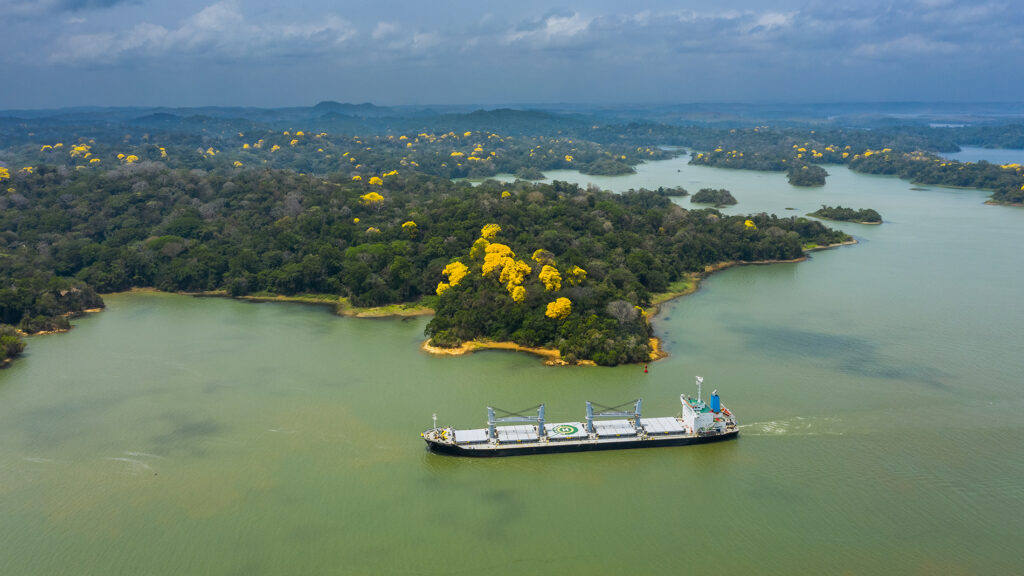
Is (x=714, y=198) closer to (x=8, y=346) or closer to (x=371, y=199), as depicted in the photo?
(x=371, y=199)

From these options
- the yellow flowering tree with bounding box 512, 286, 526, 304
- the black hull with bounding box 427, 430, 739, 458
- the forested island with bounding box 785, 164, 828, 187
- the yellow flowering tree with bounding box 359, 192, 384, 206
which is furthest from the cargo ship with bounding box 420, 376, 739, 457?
the forested island with bounding box 785, 164, 828, 187

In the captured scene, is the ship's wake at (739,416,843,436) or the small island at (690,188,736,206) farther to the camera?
the small island at (690,188,736,206)

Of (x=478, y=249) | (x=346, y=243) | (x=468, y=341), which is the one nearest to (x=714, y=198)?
(x=478, y=249)

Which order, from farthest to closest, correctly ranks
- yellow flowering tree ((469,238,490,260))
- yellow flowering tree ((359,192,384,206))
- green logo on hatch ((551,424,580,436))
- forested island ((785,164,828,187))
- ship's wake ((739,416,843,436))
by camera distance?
forested island ((785,164,828,187)) < yellow flowering tree ((359,192,384,206)) < yellow flowering tree ((469,238,490,260)) < ship's wake ((739,416,843,436)) < green logo on hatch ((551,424,580,436))

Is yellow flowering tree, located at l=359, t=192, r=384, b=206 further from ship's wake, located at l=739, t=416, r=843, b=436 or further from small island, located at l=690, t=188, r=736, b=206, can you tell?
ship's wake, located at l=739, t=416, r=843, b=436

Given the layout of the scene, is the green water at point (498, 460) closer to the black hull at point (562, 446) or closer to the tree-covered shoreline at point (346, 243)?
the black hull at point (562, 446)

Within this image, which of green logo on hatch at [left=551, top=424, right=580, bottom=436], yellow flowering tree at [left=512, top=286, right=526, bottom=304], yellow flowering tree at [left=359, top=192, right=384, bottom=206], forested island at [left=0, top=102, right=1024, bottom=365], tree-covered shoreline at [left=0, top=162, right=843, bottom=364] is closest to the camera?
green logo on hatch at [left=551, top=424, right=580, bottom=436]
